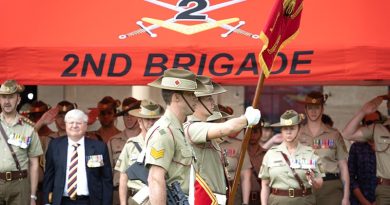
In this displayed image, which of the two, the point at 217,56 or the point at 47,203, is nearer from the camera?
the point at 217,56

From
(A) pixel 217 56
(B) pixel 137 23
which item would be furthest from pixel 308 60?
(B) pixel 137 23

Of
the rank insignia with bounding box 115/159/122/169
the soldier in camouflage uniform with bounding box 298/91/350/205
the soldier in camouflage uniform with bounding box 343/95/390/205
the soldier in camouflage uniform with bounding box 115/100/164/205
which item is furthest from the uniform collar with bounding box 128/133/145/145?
the soldier in camouflage uniform with bounding box 343/95/390/205

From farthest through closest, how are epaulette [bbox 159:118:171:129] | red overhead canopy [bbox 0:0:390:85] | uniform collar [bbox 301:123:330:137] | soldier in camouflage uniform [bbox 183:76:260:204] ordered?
uniform collar [bbox 301:123:330:137]
red overhead canopy [bbox 0:0:390:85]
soldier in camouflage uniform [bbox 183:76:260:204]
epaulette [bbox 159:118:171:129]

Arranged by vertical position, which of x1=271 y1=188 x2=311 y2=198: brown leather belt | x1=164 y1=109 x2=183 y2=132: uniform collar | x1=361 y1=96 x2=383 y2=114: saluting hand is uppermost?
x1=361 y1=96 x2=383 y2=114: saluting hand

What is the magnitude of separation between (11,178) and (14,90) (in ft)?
2.95

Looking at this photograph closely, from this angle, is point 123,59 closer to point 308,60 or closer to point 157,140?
point 308,60

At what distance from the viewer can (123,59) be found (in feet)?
33.7

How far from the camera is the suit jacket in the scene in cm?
1116

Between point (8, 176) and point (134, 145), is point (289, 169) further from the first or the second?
point (8, 176)

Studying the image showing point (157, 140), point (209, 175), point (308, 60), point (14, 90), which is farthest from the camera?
point (14, 90)

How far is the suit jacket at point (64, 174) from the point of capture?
11.2 metres

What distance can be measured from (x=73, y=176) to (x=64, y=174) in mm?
91

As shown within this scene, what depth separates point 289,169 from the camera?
36.4 ft

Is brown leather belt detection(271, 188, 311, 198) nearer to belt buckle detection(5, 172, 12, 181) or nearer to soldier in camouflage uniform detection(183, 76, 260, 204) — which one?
soldier in camouflage uniform detection(183, 76, 260, 204)
